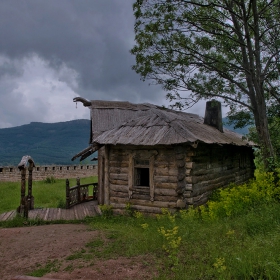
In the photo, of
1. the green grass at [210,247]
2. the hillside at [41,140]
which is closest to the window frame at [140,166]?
the green grass at [210,247]

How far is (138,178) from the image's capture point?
36.1ft

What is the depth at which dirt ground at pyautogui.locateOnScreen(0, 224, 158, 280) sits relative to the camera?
5199mm

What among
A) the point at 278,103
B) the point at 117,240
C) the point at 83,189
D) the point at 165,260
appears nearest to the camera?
the point at 165,260

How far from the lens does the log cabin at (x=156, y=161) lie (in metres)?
9.66

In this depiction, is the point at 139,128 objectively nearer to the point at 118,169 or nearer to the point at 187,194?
the point at 118,169

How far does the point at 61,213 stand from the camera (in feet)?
37.6

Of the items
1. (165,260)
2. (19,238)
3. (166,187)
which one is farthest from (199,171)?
(19,238)

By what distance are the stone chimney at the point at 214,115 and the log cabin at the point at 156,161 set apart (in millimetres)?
1033

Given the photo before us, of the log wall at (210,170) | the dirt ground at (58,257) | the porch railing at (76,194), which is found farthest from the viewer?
the porch railing at (76,194)

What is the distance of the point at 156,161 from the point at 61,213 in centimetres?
471

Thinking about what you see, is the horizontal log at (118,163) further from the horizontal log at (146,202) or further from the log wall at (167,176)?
the horizontal log at (146,202)

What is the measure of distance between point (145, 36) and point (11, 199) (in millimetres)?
11205

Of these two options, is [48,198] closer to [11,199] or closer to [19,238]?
[11,199]

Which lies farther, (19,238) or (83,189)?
(83,189)
